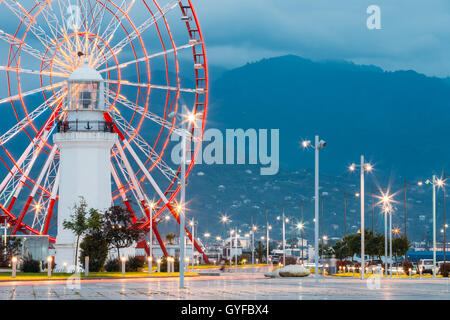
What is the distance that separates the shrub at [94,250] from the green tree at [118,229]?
0.77 meters

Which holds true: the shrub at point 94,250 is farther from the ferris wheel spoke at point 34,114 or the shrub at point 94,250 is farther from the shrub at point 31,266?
the ferris wheel spoke at point 34,114

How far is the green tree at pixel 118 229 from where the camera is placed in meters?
59.2

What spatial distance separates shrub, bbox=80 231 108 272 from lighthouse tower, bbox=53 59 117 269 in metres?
5.05

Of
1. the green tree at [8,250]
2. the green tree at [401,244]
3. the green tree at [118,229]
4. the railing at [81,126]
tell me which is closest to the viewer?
the green tree at [118,229]

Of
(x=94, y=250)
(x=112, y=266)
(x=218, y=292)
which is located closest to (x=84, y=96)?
(x=94, y=250)

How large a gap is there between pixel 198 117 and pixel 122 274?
1754 centimetres

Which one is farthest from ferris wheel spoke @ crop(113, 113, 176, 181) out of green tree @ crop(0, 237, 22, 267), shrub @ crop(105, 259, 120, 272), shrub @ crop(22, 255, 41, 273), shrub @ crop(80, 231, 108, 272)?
shrub @ crop(22, 255, 41, 273)

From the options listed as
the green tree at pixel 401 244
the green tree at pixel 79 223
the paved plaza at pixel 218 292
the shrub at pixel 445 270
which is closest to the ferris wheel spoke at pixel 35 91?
the green tree at pixel 79 223

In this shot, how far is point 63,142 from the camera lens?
2518 inches

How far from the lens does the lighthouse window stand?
63.7m

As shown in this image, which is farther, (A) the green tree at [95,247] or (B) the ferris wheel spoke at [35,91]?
(B) the ferris wheel spoke at [35,91]

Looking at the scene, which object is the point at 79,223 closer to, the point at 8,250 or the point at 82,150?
the point at 82,150

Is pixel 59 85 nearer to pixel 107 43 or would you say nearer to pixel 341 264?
pixel 107 43

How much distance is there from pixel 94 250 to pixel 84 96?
13150 millimetres
